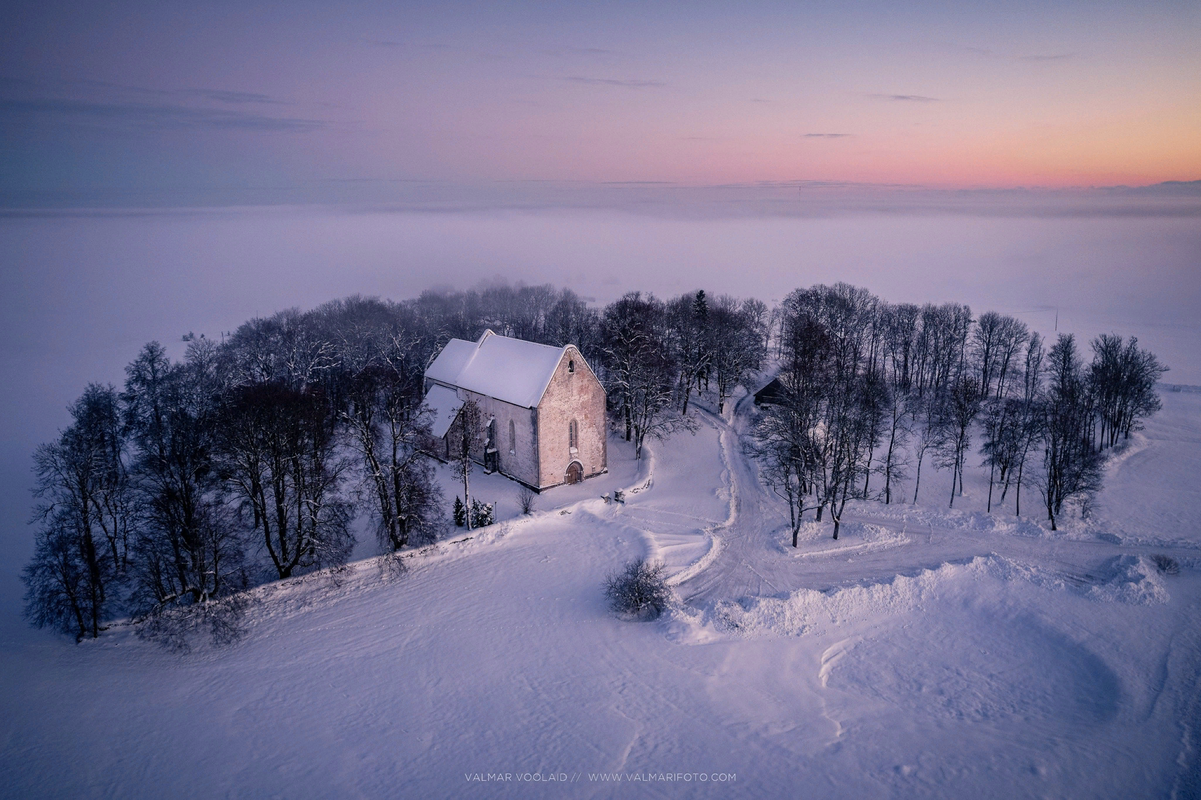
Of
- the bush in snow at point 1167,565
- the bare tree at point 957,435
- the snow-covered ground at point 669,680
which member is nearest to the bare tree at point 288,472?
the snow-covered ground at point 669,680

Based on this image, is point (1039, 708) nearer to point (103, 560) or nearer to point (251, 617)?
point (251, 617)

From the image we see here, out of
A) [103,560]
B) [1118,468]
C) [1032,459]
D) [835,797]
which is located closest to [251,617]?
[103,560]

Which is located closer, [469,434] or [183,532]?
[183,532]

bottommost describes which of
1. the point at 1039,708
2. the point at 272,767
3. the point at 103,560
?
the point at 1039,708

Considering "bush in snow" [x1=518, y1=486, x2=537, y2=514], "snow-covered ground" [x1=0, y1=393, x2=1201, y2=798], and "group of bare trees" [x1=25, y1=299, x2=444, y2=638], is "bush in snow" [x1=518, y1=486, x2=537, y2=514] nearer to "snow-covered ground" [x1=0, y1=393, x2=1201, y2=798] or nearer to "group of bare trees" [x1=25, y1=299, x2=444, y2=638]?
"snow-covered ground" [x1=0, y1=393, x2=1201, y2=798]

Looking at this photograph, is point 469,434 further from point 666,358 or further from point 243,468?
point 666,358

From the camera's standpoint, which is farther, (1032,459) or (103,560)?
(1032,459)

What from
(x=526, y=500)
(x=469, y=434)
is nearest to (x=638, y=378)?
(x=469, y=434)
